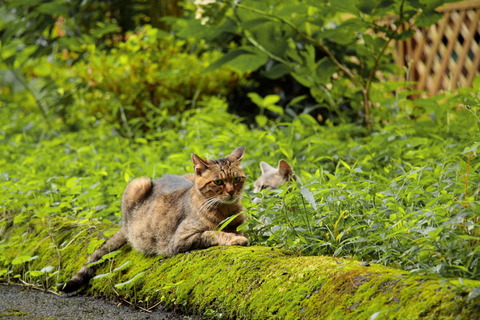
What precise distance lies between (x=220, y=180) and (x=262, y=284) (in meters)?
0.93

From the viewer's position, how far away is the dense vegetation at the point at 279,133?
10.5 feet

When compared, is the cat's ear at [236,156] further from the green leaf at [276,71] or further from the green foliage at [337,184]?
the green leaf at [276,71]

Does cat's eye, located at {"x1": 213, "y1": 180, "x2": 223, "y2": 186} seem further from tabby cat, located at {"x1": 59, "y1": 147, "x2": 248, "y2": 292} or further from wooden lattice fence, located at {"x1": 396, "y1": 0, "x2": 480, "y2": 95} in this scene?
wooden lattice fence, located at {"x1": 396, "y1": 0, "x2": 480, "y2": 95}

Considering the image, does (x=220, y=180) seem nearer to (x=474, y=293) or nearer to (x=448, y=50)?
(x=474, y=293)

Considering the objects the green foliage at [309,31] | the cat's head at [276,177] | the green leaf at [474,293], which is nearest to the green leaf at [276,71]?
the green foliage at [309,31]

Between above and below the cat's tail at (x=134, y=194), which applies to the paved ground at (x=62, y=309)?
below

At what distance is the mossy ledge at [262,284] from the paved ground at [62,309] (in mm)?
90

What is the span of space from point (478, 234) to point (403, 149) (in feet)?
8.31

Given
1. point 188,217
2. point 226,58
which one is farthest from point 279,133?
point 188,217

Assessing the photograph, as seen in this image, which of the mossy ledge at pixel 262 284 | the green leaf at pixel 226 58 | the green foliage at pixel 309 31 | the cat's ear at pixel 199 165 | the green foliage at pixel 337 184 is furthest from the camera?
the green leaf at pixel 226 58

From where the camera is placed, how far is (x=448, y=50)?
28.1 feet

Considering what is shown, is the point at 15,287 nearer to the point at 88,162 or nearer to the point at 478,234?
the point at 88,162

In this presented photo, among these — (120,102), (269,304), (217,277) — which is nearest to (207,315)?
(217,277)

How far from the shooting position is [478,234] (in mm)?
2666
